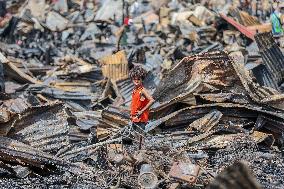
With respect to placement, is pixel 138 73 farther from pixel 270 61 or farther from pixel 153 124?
pixel 270 61

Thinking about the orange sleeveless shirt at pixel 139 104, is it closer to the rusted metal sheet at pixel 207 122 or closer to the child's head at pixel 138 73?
the child's head at pixel 138 73

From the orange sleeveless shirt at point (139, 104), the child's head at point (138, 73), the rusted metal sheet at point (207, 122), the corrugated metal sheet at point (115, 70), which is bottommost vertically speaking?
the corrugated metal sheet at point (115, 70)

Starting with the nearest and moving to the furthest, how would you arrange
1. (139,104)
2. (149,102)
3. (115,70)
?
(149,102)
(139,104)
(115,70)

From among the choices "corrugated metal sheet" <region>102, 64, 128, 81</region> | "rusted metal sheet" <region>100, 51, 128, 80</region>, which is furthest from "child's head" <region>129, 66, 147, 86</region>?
"corrugated metal sheet" <region>102, 64, 128, 81</region>

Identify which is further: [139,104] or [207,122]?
[207,122]

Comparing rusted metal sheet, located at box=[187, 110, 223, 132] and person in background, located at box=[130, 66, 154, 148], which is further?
rusted metal sheet, located at box=[187, 110, 223, 132]

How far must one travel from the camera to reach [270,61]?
10445mm

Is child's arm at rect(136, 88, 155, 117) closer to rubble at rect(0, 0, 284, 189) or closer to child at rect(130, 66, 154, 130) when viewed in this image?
child at rect(130, 66, 154, 130)

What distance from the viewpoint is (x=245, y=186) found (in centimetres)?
356

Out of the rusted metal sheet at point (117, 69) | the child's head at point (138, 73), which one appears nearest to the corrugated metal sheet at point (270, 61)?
the rusted metal sheet at point (117, 69)

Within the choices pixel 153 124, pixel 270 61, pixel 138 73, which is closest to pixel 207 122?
pixel 153 124

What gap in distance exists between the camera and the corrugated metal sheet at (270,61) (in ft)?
34.0

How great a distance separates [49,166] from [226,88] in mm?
3333

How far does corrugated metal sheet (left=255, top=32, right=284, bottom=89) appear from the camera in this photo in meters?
10.4
